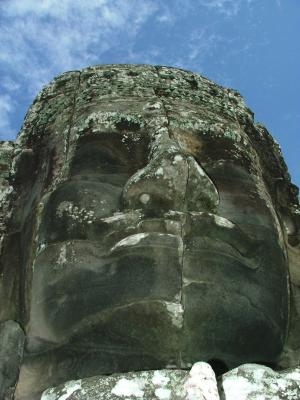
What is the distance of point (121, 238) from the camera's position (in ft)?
13.1

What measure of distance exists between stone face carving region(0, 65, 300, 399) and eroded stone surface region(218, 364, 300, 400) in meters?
0.57

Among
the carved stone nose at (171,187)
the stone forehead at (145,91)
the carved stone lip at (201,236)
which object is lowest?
the carved stone lip at (201,236)

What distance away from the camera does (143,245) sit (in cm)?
388

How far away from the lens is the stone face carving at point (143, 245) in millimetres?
3672

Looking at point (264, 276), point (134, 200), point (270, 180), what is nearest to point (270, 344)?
point (264, 276)

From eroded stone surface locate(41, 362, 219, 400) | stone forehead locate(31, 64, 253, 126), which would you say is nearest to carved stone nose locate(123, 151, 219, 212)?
stone forehead locate(31, 64, 253, 126)

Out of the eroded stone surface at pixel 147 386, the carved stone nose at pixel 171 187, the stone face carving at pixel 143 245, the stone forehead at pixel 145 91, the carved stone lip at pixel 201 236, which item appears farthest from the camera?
the stone forehead at pixel 145 91

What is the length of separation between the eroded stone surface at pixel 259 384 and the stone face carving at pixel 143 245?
57cm

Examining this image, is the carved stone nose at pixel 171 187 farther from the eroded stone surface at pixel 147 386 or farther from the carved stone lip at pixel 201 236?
the eroded stone surface at pixel 147 386

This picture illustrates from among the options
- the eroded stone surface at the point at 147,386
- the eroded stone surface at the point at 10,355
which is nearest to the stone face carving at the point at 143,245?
the eroded stone surface at the point at 10,355

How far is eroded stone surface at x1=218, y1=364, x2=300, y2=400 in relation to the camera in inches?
116

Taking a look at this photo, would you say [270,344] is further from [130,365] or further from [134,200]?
[134,200]

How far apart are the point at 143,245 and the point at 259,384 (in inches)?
47.7

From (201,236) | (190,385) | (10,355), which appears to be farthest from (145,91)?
(190,385)
